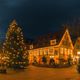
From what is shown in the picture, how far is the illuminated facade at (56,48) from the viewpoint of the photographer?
6818 cm

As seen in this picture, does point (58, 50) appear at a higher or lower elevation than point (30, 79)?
higher

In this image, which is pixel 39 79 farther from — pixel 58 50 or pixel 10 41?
pixel 58 50

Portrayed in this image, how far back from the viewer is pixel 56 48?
68500mm

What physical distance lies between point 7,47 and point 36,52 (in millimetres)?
27053

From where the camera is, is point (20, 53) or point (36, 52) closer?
point (20, 53)

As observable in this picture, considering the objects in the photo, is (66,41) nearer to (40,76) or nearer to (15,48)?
(15,48)

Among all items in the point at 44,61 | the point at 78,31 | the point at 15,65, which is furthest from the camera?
the point at 44,61

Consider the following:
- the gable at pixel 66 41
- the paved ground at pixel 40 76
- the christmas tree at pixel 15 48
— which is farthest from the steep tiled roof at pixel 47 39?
the paved ground at pixel 40 76

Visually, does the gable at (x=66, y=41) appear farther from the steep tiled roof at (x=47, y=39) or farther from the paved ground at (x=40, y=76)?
the paved ground at (x=40, y=76)

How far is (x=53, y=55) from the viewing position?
68.5m

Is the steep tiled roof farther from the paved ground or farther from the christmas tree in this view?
the paved ground

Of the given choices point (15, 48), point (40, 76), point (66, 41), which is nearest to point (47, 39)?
point (66, 41)

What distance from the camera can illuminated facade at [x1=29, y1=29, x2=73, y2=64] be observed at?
68175mm

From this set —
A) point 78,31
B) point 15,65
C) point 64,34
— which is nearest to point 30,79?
point 78,31
